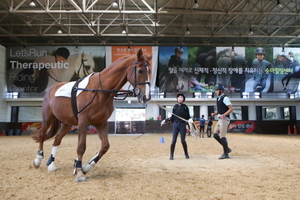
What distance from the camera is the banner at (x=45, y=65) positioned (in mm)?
20917

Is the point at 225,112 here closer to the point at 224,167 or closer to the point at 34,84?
the point at 224,167

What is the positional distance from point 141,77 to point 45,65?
1995 cm

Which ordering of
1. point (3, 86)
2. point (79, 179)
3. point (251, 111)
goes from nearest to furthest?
point (79, 179)
point (3, 86)
point (251, 111)

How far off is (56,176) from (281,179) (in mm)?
3756

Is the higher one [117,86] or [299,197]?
[117,86]

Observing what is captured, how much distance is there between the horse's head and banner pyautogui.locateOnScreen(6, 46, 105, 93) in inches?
703

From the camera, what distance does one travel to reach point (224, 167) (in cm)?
478

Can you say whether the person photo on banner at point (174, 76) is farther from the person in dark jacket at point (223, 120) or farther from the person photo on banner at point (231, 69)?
the person in dark jacket at point (223, 120)

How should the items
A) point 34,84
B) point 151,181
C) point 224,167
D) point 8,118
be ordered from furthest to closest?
point 8,118 < point 34,84 < point 224,167 < point 151,181

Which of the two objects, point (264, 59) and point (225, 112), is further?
point (264, 59)

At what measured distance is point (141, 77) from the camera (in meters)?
3.67

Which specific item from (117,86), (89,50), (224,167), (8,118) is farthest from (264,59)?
(8,118)

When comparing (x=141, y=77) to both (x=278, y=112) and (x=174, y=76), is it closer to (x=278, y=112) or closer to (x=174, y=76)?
(x=174, y=76)

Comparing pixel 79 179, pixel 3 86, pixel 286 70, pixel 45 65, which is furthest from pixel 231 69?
pixel 3 86
